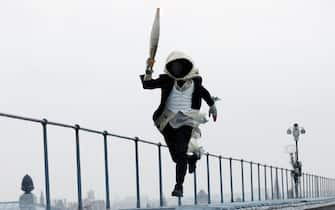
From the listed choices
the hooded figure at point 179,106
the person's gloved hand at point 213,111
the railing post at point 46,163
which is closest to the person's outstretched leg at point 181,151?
the hooded figure at point 179,106

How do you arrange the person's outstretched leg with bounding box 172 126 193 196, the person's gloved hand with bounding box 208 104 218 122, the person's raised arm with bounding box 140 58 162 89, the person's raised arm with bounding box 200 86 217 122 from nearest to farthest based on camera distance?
the person's raised arm with bounding box 140 58 162 89 → the person's outstretched leg with bounding box 172 126 193 196 → the person's raised arm with bounding box 200 86 217 122 → the person's gloved hand with bounding box 208 104 218 122

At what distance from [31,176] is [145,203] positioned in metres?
6.10

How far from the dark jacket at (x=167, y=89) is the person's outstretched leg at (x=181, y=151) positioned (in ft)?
1.39

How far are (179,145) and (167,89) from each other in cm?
90

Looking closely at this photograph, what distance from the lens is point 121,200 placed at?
51.0 feet

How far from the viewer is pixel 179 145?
48.6 feet

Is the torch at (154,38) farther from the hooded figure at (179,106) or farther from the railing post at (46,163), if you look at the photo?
the railing post at (46,163)

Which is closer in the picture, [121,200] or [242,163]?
[121,200]

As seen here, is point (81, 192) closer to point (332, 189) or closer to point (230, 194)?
point (230, 194)

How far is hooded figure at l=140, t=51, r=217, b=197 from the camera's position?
579 inches

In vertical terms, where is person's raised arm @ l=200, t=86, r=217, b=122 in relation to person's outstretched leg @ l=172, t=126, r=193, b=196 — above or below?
above

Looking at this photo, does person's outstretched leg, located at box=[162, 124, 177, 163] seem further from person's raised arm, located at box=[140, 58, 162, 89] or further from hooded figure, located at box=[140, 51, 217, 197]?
person's raised arm, located at box=[140, 58, 162, 89]

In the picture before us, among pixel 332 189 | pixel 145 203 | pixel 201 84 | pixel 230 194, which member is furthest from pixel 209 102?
pixel 332 189

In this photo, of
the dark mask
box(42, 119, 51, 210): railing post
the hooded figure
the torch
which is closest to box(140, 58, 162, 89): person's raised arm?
the hooded figure
